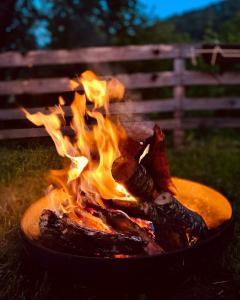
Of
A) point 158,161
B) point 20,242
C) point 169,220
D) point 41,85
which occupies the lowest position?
point 20,242

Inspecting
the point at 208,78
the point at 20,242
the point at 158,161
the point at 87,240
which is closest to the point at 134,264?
the point at 87,240

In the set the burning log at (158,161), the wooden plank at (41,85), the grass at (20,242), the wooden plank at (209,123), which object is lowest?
the wooden plank at (209,123)

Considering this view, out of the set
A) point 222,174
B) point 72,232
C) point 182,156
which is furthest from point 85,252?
point 182,156

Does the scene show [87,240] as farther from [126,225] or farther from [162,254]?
[162,254]

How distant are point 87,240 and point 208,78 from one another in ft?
17.3

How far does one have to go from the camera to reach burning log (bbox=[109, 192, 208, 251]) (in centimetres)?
292

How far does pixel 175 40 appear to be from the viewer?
11.9 m

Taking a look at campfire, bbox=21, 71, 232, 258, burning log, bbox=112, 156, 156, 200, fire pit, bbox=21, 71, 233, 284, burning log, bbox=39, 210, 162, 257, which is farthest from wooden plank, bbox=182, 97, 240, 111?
burning log, bbox=39, 210, 162, 257

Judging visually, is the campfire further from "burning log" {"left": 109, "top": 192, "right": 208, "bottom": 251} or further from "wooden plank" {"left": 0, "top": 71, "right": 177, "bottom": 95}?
"wooden plank" {"left": 0, "top": 71, "right": 177, "bottom": 95}

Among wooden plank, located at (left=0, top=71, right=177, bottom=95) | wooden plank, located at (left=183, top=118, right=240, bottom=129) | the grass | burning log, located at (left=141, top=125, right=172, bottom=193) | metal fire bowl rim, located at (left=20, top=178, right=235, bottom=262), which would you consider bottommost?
wooden plank, located at (left=183, top=118, right=240, bottom=129)

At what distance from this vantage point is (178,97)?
7363mm

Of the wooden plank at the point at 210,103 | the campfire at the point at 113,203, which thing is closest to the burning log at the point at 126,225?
the campfire at the point at 113,203

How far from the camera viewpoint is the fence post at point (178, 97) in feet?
23.9

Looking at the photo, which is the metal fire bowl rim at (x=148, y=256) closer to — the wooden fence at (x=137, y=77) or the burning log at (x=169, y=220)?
the burning log at (x=169, y=220)
